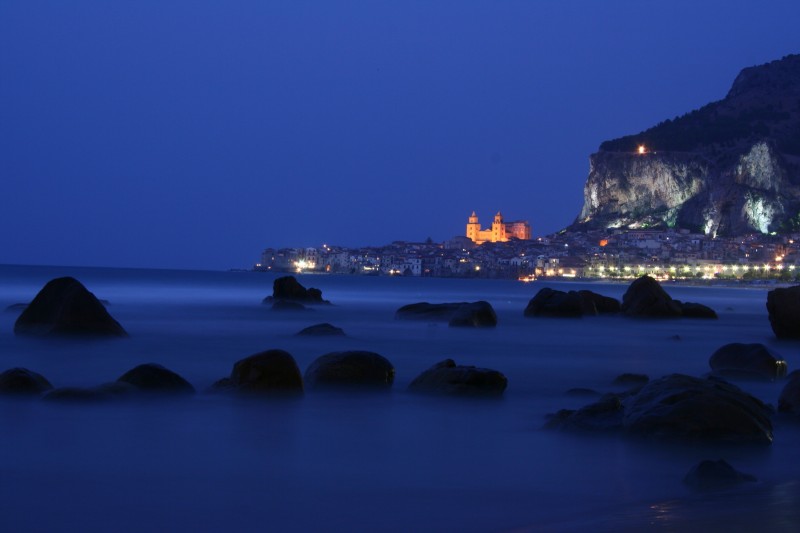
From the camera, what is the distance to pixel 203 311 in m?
44.0

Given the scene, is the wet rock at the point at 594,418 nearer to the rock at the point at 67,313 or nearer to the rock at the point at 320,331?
the rock at the point at 67,313

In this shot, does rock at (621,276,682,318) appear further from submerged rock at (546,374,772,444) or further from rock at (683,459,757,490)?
rock at (683,459,757,490)

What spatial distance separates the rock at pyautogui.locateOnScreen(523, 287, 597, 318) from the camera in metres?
35.7

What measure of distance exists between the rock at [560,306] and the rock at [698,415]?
82.5ft

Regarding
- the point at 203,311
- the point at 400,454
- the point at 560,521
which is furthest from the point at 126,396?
the point at 203,311

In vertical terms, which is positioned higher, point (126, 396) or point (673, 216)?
point (673, 216)

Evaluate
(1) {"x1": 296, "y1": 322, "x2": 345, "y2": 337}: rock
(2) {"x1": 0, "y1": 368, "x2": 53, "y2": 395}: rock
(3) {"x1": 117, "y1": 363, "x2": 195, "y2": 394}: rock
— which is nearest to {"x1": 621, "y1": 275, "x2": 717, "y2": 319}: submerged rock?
(1) {"x1": 296, "y1": 322, "x2": 345, "y2": 337}: rock

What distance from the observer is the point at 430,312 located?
33969 millimetres

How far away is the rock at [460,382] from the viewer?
13652mm

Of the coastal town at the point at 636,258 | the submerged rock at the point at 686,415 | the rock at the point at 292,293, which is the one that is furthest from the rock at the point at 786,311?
the coastal town at the point at 636,258

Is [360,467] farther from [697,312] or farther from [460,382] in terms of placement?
[697,312]

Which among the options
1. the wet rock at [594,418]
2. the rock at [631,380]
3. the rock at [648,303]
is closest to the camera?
the wet rock at [594,418]

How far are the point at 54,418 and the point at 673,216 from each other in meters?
181

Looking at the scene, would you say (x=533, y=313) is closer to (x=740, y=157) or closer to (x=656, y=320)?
(x=656, y=320)
